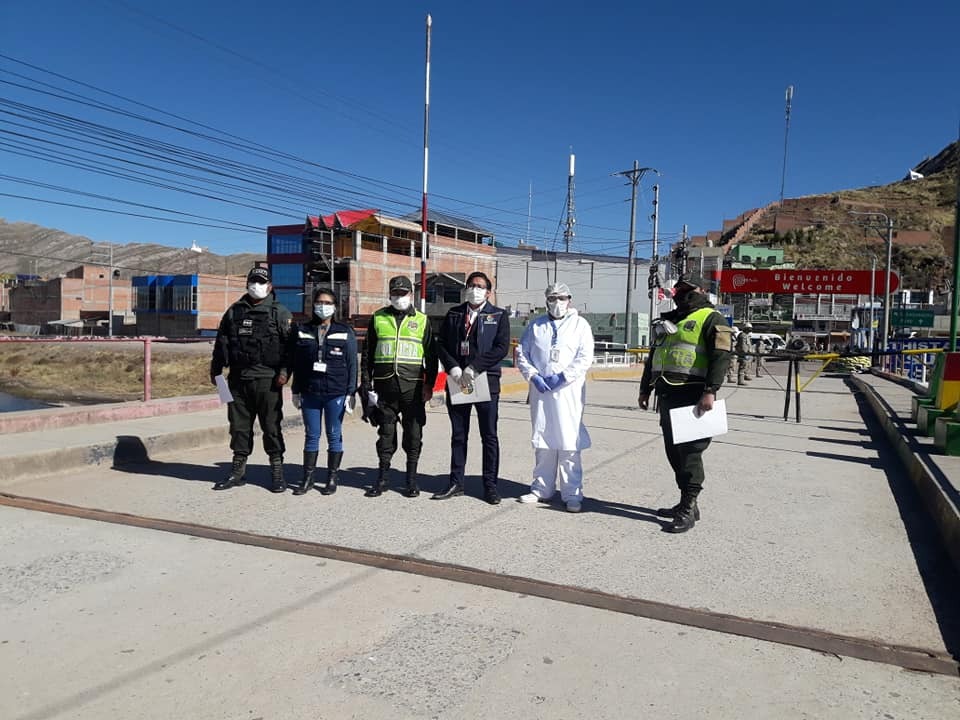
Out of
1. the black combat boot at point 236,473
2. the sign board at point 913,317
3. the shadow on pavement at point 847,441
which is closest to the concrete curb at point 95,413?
the black combat boot at point 236,473

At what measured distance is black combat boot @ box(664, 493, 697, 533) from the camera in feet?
16.9

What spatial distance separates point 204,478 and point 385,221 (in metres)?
66.3

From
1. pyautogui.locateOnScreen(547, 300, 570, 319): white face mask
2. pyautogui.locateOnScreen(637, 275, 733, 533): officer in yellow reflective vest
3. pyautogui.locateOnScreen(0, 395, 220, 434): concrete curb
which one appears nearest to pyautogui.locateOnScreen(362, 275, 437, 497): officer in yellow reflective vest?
pyautogui.locateOnScreen(547, 300, 570, 319): white face mask

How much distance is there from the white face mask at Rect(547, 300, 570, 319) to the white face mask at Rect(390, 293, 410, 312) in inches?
47.6

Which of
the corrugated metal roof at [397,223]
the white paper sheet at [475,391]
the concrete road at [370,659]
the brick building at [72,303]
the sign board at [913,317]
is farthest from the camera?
the brick building at [72,303]

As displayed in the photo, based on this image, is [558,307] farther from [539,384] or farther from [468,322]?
[468,322]

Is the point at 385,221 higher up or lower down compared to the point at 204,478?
higher up

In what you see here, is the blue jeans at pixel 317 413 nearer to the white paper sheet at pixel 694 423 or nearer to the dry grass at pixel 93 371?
the white paper sheet at pixel 694 423

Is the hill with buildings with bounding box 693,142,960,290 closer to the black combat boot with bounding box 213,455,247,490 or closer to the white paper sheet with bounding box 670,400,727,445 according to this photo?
the white paper sheet with bounding box 670,400,727,445

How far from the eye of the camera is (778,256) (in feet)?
353

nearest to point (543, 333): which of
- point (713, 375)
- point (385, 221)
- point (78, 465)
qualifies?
point (713, 375)

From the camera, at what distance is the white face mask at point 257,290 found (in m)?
6.15

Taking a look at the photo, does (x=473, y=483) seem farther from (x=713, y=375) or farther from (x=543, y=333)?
(x=713, y=375)

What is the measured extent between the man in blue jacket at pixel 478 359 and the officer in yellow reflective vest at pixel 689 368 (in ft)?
4.44
